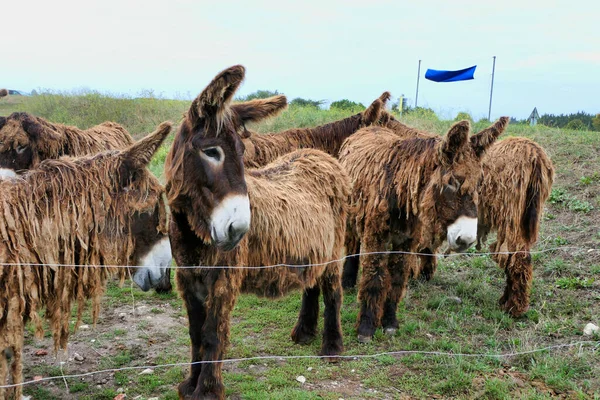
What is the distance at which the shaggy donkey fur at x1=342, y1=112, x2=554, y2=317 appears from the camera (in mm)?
5406

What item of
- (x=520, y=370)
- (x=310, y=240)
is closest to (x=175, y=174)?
(x=310, y=240)

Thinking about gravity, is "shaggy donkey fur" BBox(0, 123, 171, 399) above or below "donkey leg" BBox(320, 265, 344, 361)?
above

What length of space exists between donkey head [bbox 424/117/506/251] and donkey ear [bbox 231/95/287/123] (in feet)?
5.54

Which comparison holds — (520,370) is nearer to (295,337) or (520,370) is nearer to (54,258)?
(295,337)

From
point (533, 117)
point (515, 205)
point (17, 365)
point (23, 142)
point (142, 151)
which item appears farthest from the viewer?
point (533, 117)

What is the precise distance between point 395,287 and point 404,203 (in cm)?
97

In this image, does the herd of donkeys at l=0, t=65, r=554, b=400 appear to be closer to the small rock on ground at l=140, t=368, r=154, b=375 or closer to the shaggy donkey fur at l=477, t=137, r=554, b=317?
the shaggy donkey fur at l=477, t=137, r=554, b=317

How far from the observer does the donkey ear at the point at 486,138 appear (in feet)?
14.4

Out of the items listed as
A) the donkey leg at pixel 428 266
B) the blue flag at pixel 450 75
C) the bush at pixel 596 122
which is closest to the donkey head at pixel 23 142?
the donkey leg at pixel 428 266

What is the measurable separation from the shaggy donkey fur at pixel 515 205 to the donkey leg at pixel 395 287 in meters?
1.15

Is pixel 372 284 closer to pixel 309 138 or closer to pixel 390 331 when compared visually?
pixel 390 331

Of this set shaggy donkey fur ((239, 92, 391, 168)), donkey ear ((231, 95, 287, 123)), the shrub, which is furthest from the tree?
donkey ear ((231, 95, 287, 123))

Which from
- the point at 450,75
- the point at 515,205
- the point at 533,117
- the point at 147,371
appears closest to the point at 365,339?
the point at 147,371

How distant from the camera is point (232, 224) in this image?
116 inches
